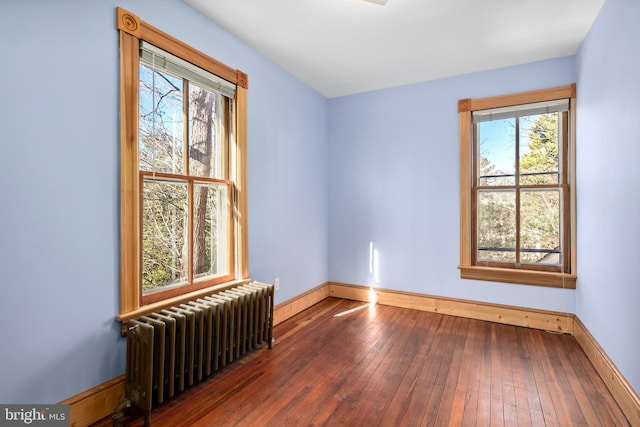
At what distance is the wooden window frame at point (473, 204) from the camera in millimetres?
3131

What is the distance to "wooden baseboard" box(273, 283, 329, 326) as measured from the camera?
339cm

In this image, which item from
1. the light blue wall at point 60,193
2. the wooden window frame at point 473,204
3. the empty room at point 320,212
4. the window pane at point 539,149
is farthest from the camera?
the window pane at point 539,149

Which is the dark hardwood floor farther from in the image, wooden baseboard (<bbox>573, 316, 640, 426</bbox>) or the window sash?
the window sash

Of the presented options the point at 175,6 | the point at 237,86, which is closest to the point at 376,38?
the point at 237,86

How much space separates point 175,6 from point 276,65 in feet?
4.14

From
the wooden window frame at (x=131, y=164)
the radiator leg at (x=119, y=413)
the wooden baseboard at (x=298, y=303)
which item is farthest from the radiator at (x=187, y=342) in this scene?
the wooden baseboard at (x=298, y=303)

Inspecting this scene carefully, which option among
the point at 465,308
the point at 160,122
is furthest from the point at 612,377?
the point at 160,122

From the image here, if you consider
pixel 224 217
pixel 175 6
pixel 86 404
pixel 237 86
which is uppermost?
pixel 175 6

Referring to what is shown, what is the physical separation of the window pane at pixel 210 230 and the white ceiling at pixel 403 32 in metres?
1.43

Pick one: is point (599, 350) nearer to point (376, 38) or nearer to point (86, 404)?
point (376, 38)

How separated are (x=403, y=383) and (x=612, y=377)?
1.40 meters

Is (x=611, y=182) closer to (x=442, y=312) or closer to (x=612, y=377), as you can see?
(x=612, y=377)

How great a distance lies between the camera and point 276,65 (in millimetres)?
3377

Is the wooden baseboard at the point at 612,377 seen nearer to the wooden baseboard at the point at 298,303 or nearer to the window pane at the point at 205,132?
the wooden baseboard at the point at 298,303
